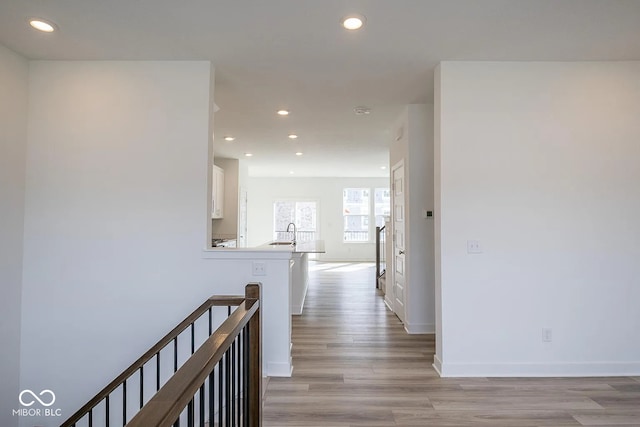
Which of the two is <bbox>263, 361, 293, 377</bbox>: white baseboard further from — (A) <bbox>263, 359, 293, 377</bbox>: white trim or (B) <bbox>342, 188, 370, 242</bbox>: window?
(B) <bbox>342, 188, 370, 242</bbox>: window

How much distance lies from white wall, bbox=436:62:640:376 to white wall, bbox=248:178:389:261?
784 cm

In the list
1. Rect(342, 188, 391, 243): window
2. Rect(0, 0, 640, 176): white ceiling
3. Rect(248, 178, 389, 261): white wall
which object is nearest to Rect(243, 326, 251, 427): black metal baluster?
Rect(0, 0, 640, 176): white ceiling

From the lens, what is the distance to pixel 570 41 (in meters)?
2.62

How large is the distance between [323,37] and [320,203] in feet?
27.6

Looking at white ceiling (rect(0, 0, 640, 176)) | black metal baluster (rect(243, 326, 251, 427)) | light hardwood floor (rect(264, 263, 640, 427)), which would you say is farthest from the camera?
light hardwood floor (rect(264, 263, 640, 427))

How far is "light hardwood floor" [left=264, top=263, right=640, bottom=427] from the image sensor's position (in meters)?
2.33

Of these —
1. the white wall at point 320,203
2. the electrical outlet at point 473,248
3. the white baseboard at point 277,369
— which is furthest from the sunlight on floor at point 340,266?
the electrical outlet at point 473,248

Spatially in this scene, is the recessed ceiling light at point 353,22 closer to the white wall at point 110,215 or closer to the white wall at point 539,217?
the white wall at point 539,217

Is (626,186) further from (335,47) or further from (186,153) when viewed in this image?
(186,153)

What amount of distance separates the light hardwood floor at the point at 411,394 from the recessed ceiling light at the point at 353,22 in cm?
264

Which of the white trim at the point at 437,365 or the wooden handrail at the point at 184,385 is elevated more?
the wooden handrail at the point at 184,385

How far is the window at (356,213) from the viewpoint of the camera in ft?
35.8

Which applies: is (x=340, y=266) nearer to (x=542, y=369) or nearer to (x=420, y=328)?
(x=420, y=328)

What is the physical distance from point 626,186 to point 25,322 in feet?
16.8
